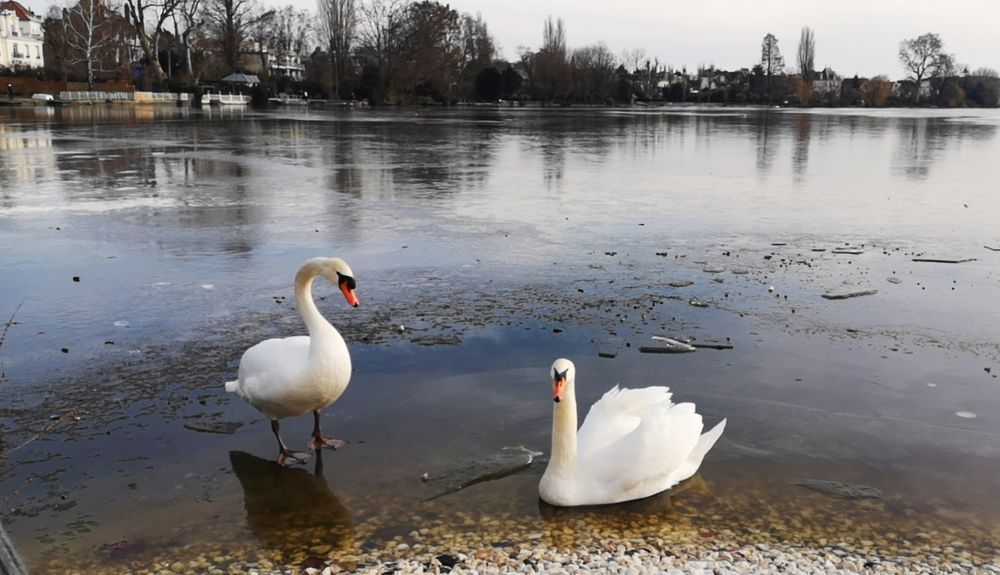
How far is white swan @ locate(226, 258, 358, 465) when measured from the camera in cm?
468

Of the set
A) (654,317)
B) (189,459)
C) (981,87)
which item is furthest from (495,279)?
(981,87)

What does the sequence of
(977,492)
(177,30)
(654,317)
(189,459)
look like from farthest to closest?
(177,30) < (654,317) < (189,459) < (977,492)

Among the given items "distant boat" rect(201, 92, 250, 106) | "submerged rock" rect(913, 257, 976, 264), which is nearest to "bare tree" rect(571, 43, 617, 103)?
"distant boat" rect(201, 92, 250, 106)

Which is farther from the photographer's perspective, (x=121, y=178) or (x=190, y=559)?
(x=121, y=178)

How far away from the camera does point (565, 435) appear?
4.32m

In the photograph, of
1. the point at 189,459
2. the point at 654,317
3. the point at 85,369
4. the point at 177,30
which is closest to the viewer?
the point at 189,459

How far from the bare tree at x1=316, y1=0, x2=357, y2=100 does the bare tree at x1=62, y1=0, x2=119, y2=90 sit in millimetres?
21794

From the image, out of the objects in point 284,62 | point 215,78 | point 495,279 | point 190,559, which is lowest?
point 190,559

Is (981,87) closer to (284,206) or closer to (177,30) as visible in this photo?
(177,30)

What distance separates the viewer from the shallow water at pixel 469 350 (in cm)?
432

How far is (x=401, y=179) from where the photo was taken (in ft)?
57.1

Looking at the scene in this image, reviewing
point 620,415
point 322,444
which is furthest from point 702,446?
point 322,444

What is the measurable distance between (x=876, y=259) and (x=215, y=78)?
8389cm

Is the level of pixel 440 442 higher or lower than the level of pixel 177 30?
lower
